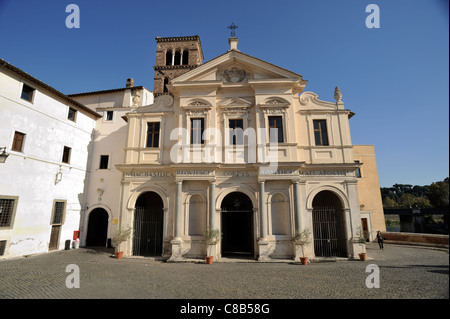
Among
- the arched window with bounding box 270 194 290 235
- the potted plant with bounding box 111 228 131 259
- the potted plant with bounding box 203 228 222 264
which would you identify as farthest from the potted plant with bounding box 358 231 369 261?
the potted plant with bounding box 111 228 131 259

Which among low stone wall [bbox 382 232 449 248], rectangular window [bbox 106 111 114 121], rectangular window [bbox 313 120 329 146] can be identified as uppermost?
rectangular window [bbox 106 111 114 121]

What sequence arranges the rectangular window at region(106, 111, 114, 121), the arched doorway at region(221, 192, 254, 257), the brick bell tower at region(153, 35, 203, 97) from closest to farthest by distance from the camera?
the arched doorway at region(221, 192, 254, 257) < the rectangular window at region(106, 111, 114, 121) < the brick bell tower at region(153, 35, 203, 97)

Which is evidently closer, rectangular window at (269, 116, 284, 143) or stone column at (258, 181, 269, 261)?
stone column at (258, 181, 269, 261)

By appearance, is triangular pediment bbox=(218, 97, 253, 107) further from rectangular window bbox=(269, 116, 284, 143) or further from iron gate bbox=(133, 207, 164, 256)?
iron gate bbox=(133, 207, 164, 256)

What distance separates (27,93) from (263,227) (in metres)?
16.3

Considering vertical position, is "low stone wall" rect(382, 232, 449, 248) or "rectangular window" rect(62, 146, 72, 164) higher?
"rectangular window" rect(62, 146, 72, 164)

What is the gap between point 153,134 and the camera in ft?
51.6

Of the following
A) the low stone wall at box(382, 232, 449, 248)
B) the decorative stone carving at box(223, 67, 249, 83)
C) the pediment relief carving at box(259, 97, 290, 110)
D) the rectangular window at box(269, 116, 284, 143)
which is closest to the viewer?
the rectangular window at box(269, 116, 284, 143)

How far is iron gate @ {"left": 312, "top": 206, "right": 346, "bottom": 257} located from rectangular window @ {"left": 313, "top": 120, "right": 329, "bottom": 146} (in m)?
4.21

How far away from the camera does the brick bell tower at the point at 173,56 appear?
101 feet

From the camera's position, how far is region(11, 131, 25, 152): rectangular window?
1321 centimetres

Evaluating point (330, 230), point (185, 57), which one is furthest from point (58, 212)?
point (185, 57)

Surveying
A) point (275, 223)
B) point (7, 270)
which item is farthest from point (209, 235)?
point (7, 270)
